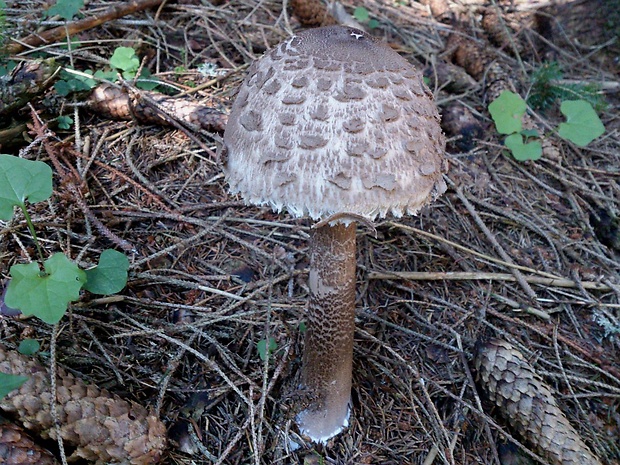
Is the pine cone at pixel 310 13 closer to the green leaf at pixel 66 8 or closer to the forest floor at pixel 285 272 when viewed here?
the forest floor at pixel 285 272

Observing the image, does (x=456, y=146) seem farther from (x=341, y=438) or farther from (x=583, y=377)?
(x=341, y=438)

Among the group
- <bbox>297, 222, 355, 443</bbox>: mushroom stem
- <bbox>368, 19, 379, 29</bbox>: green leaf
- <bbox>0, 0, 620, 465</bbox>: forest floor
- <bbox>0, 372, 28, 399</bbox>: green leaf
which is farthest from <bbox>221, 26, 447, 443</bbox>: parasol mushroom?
<bbox>368, 19, 379, 29</bbox>: green leaf

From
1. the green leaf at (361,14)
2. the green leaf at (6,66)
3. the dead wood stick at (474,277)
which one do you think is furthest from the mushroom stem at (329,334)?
the green leaf at (361,14)

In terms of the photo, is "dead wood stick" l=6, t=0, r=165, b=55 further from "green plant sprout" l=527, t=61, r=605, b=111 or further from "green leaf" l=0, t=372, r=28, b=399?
"green plant sprout" l=527, t=61, r=605, b=111

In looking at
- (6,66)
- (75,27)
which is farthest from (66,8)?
(6,66)

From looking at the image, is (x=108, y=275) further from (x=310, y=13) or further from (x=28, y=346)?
(x=310, y=13)
